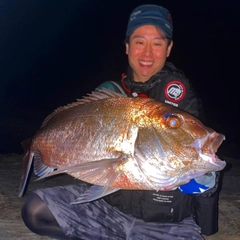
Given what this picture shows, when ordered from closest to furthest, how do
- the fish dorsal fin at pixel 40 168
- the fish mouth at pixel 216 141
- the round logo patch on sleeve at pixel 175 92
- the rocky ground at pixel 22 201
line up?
the fish mouth at pixel 216 141
the fish dorsal fin at pixel 40 168
the round logo patch on sleeve at pixel 175 92
the rocky ground at pixel 22 201

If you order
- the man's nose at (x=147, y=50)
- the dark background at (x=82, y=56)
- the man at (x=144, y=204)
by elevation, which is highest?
the man's nose at (x=147, y=50)

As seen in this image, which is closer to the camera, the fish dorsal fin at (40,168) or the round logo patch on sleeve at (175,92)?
the fish dorsal fin at (40,168)

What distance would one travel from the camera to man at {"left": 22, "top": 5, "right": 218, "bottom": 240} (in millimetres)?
2857

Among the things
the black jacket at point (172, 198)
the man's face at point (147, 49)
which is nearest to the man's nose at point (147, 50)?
the man's face at point (147, 49)

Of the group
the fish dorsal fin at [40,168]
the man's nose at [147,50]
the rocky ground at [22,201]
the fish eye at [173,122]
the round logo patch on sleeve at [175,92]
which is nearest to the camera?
the fish eye at [173,122]

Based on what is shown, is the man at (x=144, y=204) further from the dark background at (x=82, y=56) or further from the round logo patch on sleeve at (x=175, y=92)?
the dark background at (x=82, y=56)

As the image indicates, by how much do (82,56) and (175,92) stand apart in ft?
161

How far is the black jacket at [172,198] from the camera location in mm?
2803

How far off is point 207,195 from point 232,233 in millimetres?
959

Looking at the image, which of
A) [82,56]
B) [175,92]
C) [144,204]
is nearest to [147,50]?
[175,92]

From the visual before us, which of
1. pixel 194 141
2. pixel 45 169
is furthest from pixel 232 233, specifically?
pixel 45 169

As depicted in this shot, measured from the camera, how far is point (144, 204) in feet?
9.49

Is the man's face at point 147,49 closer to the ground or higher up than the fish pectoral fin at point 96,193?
higher up

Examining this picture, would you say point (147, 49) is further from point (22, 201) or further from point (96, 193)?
point (22, 201)
